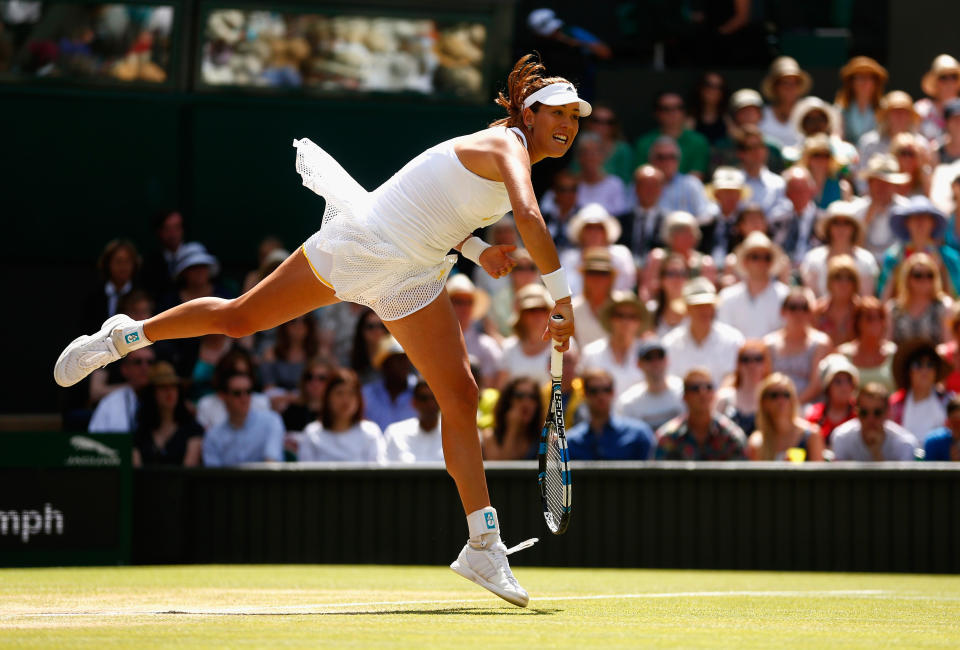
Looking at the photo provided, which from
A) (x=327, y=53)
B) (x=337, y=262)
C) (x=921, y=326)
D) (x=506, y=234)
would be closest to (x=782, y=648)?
(x=337, y=262)

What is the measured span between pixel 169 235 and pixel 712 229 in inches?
158

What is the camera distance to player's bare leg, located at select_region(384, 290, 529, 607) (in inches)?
222

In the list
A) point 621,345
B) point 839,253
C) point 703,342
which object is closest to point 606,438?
point 621,345

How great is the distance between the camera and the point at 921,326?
10.2 m

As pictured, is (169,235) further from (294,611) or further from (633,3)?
(294,611)

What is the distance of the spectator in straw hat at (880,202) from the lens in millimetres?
11352

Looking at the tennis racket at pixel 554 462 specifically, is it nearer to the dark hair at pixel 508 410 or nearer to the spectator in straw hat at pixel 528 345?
the dark hair at pixel 508 410

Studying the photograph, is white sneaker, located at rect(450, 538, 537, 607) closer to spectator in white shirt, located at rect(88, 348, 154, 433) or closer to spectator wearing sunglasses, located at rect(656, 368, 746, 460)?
spectator wearing sunglasses, located at rect(656, 368, 746, 460)

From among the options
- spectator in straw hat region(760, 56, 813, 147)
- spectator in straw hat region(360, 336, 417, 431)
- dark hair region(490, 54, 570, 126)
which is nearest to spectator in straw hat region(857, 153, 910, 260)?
spectator in straw hat region(760, 56, 813, 147)

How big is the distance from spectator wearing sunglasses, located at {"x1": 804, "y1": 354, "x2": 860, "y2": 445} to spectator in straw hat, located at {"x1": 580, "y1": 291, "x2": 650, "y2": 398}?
1.19 m

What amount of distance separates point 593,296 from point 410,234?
5005 mm

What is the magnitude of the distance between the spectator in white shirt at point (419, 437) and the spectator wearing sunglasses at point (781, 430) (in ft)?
6.03

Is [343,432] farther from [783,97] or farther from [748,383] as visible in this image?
[783,97]

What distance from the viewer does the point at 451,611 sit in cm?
553
